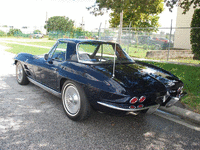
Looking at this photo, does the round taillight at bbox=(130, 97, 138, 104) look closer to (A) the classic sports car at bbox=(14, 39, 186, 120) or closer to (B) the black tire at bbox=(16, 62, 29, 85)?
(A) the classic sports car at bbox=(14, 39, 186, 120)

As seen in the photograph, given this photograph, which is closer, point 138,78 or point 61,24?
point 138,78

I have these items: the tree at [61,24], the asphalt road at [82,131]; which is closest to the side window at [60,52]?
the asphalt road at [82,131]

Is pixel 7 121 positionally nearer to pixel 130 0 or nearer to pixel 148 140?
pixel 148 140

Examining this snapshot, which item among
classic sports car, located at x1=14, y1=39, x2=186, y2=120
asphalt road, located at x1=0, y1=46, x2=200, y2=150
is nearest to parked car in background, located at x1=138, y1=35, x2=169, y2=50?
classic sports car, located at x1=14, y1=39, x2=186, y2=120

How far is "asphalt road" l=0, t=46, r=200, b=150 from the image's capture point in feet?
8.98

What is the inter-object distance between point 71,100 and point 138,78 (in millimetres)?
1255

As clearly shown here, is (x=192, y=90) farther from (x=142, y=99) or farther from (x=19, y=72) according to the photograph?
(x=19, y=72)

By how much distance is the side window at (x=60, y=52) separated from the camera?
3956 mm

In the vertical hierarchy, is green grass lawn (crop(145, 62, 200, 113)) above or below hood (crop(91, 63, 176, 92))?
below

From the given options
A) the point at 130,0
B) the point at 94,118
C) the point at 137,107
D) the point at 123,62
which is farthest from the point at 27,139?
the point at 130,0

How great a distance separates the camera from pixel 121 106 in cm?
278

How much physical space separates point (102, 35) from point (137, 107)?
45.9 ft

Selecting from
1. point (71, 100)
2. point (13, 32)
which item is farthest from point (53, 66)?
point (13, 32)

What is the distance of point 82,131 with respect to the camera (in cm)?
311
